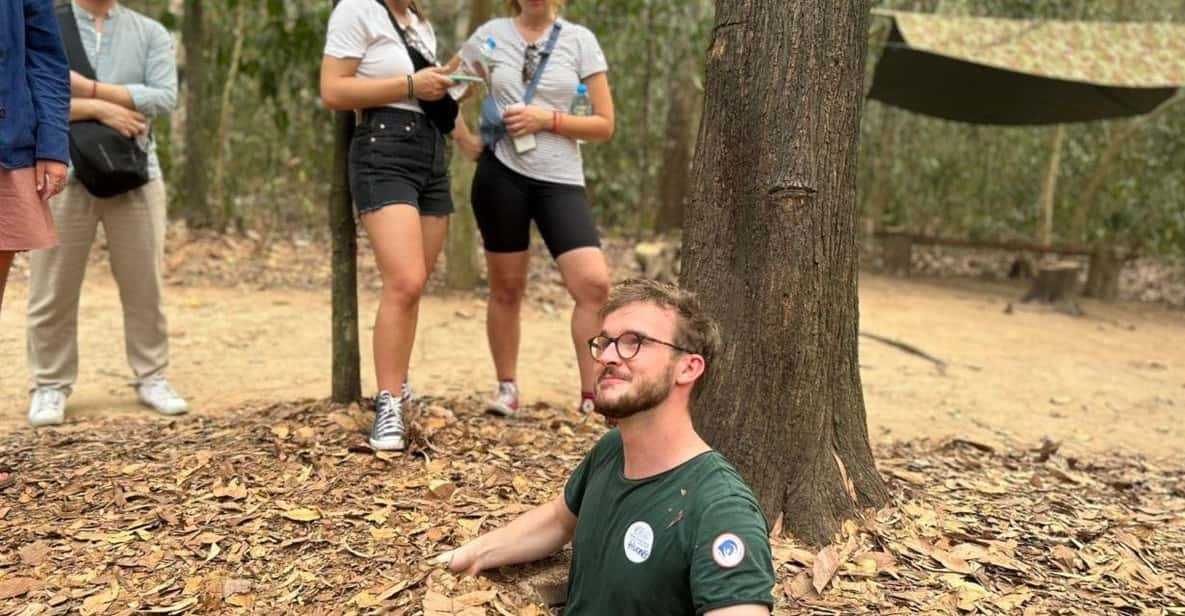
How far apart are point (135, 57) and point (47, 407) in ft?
4.58

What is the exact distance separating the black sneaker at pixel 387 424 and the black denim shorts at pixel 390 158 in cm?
→ 62

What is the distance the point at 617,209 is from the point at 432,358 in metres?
6.84

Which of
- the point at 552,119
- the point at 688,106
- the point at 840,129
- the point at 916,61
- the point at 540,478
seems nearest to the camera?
the point at 840,129

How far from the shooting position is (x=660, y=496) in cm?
202

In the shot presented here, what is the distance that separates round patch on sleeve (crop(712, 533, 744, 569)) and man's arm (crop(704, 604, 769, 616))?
0.07 m

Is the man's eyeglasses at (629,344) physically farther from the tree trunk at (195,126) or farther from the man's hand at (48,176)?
the tree trunk at (195,126)

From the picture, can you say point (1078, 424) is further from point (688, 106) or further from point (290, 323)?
point (688, 106)

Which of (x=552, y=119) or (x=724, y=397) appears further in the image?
(x=552, y=119)

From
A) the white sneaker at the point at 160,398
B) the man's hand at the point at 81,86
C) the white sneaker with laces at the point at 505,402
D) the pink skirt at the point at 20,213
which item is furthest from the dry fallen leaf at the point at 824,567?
the man's hand at the point at 81,86

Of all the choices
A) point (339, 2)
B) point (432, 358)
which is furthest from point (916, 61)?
point (339, 2)

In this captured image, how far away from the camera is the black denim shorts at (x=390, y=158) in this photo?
3.32m

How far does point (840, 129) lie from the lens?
284cm

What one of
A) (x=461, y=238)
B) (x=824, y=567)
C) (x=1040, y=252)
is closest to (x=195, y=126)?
(x=461, y=238)

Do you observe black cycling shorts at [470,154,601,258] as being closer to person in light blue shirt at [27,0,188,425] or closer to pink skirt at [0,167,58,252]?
person in light blue shirt at [27,0,188,425]
